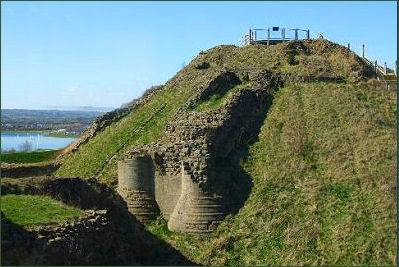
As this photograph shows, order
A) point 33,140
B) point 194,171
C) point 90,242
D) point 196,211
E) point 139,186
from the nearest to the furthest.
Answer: point 90,242 < point 196,211 < point 194,171 < point 139,186 < point 33,140

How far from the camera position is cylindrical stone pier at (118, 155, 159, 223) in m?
30.5

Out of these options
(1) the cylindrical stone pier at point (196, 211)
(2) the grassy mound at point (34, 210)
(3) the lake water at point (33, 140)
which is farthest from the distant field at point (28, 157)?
(3) the lake water at point (33, 140)

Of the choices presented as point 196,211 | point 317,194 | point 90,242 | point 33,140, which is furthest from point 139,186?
point 33,140

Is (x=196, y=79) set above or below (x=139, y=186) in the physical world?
above

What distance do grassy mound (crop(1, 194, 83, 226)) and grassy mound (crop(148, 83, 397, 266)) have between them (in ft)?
21.2

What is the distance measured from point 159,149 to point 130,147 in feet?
14.2

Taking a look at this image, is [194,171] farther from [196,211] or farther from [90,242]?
[90,242]

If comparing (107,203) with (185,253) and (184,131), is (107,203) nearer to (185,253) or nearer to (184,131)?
(185,253)

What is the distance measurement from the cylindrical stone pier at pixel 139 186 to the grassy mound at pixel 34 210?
24.7 ft

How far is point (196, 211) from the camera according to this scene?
28.2 metres

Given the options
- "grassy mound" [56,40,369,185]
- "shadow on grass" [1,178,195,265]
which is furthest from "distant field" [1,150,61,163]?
"shadow on grass" [1,178,195,265]

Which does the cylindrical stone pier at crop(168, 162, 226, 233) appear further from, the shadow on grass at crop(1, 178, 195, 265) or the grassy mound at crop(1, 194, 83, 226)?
the grassy mound at crop(1, 194, 83, 226)

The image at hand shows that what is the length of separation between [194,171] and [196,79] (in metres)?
13.1

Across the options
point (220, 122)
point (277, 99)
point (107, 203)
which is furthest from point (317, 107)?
point (107, 203)
